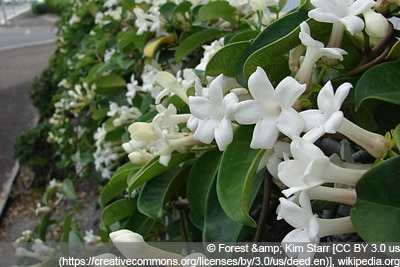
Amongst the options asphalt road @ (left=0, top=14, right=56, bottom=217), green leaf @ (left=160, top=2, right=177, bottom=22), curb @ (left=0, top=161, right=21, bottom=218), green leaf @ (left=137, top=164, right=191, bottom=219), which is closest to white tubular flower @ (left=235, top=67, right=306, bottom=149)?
green leaf @ (left=137, top=164, right=191, bottom=219)

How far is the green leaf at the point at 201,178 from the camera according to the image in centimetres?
76

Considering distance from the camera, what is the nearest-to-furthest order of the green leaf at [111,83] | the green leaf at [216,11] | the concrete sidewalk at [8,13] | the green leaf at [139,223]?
1. the green leaf at [139,223]
2. the green leaf at [216,11]
3. the green leaf at [111,83]
4. the concrete sidewalk at [8,13]

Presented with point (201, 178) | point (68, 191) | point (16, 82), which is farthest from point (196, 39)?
point (16, 82)

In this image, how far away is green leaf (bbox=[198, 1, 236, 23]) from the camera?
46.1 inches

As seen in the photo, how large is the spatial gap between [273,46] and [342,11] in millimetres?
85

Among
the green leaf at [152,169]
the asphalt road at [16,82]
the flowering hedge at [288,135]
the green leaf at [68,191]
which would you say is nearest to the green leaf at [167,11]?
the flowering hedge at [288,135]

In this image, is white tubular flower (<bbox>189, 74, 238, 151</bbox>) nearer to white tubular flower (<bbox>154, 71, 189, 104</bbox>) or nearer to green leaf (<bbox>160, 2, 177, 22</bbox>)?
white tubular flower (<bbox>154, 71, 189, 104</bbox>)

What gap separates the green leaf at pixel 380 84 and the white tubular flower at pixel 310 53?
4cm

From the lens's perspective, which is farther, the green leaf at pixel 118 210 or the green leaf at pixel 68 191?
the green leaf at pixel 68 191

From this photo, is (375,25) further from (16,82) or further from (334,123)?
(16,82)

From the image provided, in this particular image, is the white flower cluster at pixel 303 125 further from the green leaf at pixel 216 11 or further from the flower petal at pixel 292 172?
the green leaf at pixel 216 11

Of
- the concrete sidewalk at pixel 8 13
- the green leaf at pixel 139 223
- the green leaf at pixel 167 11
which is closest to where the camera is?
the green leaf at pixel 139 223

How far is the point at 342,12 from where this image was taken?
0.56 metres

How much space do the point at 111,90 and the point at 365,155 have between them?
4.75ft
